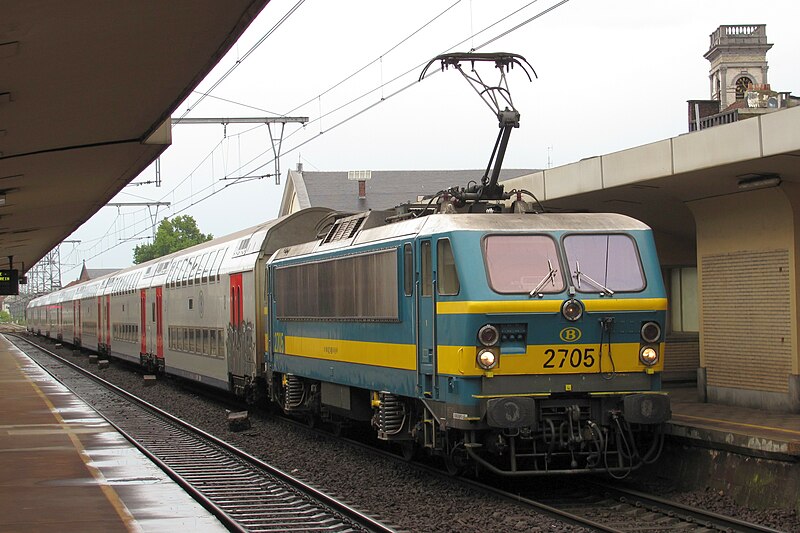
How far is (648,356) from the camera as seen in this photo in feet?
36.4

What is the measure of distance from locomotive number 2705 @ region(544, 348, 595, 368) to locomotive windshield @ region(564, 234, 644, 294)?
0.62 m

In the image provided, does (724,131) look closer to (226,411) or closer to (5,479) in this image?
(5,479)

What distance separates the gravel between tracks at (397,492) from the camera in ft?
32.4

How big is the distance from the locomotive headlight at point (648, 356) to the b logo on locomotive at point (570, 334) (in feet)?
2.35

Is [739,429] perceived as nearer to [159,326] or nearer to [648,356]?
[648,356]

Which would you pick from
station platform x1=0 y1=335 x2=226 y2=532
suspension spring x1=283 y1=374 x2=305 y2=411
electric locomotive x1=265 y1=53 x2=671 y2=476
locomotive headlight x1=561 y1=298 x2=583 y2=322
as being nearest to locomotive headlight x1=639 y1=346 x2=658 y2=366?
electric locomotive x1=265 y1=53 x2=671 y2=476

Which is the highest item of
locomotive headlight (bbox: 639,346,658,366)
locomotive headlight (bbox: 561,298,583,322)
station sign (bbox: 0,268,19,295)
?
station sign (bbox: 0,268,19,295)

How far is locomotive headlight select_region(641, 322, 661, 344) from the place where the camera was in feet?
36.4

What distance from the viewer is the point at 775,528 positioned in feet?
31.6

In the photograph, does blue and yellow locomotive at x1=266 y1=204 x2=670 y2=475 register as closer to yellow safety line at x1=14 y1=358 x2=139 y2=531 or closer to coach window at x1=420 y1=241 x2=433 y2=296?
coach window at x1=420 y1=241 x2=433 y2=296

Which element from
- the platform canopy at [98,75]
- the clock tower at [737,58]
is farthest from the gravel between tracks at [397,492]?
the clock tower at [737,58]

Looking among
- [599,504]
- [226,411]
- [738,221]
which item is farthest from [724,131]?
[226,411]

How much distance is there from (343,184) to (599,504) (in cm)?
4055

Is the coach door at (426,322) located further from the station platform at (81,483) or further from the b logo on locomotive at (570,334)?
the station platform at (81,483)
